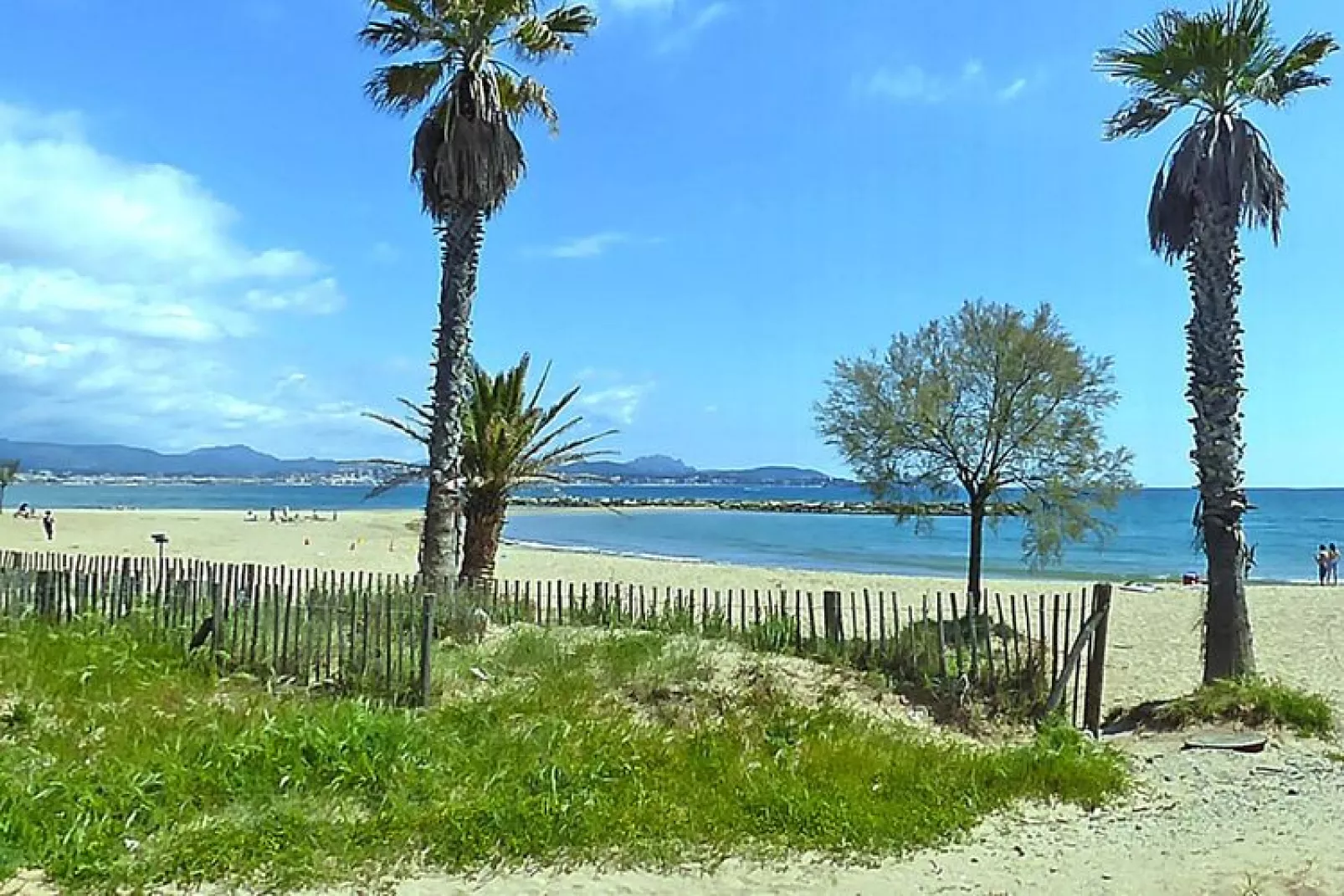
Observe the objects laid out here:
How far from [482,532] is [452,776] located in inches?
426

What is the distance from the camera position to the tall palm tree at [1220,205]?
487 inches

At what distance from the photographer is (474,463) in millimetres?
17766

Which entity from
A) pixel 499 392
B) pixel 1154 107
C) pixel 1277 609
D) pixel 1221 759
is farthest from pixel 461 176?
pixel 1277 609

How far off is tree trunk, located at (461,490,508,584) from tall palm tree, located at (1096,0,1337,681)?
1070cm

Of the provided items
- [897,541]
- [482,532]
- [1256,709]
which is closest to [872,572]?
[897,541]

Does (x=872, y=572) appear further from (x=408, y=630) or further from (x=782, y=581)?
(x=408, y=630)

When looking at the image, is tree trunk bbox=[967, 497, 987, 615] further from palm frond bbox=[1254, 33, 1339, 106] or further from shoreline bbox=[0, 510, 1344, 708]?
palm frond bbox=[1254, 33, 1339, 106]

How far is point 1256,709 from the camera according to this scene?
1104 cm

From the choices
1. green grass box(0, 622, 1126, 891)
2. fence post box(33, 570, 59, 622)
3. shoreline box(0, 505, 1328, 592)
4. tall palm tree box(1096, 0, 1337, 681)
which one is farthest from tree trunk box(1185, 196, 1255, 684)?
shoreline box(0, 505, 1328, 592)

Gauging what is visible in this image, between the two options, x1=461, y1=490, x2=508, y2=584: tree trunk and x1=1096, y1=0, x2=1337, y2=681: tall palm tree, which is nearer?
x1=1096, y1=0, x2=1337, y2=681: tall palm tree

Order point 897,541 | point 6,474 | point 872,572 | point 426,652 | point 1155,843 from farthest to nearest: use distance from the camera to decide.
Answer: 1. point 6,474
2. point 897,541
3. point 872,572
4. point 426,652
5. point 1155,843

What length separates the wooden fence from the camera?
397 inches

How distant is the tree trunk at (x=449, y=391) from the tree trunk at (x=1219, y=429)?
9534 mm

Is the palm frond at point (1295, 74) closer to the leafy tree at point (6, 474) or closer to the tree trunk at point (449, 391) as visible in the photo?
the tree trunk at point (449, 391)
